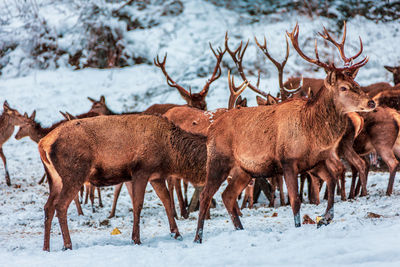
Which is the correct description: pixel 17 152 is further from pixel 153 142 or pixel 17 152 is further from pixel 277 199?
pixel 153 142

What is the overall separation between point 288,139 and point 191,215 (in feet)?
12.3

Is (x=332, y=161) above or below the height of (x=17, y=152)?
above

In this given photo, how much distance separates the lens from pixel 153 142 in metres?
6.88

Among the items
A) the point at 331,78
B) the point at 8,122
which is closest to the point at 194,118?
the point at 331,78

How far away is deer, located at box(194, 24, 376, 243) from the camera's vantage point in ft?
18.9

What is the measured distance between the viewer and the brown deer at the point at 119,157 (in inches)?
255

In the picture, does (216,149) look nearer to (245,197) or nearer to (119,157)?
(119,157)

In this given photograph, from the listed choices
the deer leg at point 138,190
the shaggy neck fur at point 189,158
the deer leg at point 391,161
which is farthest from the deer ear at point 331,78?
the deer leg at point 391,161

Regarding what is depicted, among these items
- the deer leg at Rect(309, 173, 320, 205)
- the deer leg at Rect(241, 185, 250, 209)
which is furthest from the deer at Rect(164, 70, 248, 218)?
the deer leg at Rect(309, 173, 320, 205)

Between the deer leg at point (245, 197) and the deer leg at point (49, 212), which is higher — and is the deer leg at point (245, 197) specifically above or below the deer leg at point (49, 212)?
below

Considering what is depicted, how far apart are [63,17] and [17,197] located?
60.8ft

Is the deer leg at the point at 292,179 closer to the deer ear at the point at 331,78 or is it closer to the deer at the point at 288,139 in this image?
the deer at the point at 288,139

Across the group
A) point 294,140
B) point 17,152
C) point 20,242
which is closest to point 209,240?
point 294,140

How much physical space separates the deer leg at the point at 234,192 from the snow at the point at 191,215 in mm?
314
